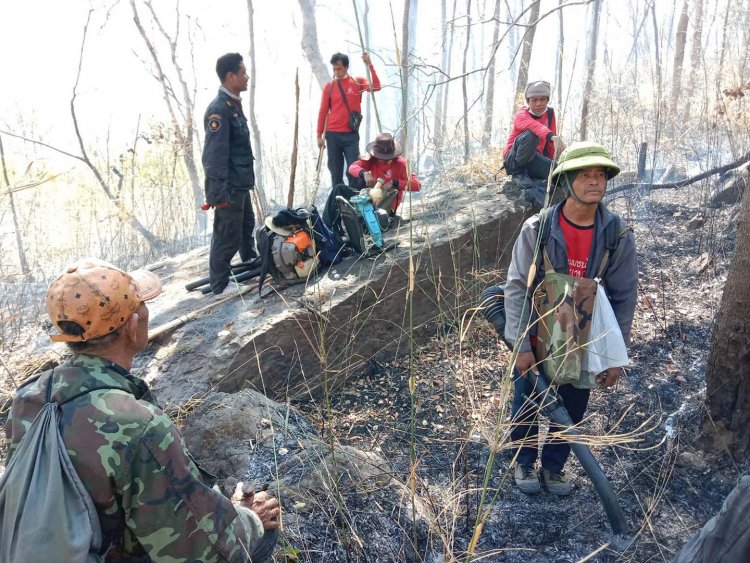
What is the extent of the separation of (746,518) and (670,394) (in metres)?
2.62

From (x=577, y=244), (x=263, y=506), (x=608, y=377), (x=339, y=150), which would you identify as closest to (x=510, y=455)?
(x=608, y=377)

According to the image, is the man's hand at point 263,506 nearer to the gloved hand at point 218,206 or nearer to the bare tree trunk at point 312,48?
the gloved hand at point 218,206

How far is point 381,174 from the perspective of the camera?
536 cm

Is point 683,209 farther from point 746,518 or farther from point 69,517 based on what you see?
point 69,517

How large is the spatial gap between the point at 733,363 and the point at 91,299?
280 cm

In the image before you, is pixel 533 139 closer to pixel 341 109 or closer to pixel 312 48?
pixel 341 109

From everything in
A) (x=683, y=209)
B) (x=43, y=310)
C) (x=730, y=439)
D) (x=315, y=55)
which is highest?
(x=315, y=55)

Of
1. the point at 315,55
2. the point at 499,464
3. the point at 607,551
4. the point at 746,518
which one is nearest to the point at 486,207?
the point at 499,464

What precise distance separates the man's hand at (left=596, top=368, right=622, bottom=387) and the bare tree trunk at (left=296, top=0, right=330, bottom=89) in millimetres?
10014

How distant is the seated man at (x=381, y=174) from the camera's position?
16.8ft

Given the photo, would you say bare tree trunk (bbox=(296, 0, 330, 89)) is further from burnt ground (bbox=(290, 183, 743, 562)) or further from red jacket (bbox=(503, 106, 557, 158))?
burnt ground (bbox=(290, 183, 743, 562))

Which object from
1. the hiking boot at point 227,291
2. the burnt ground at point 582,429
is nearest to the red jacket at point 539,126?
→ the burnt ground at point 582,429

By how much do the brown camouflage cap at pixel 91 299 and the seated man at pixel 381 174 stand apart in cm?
363

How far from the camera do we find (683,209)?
21.3ft
